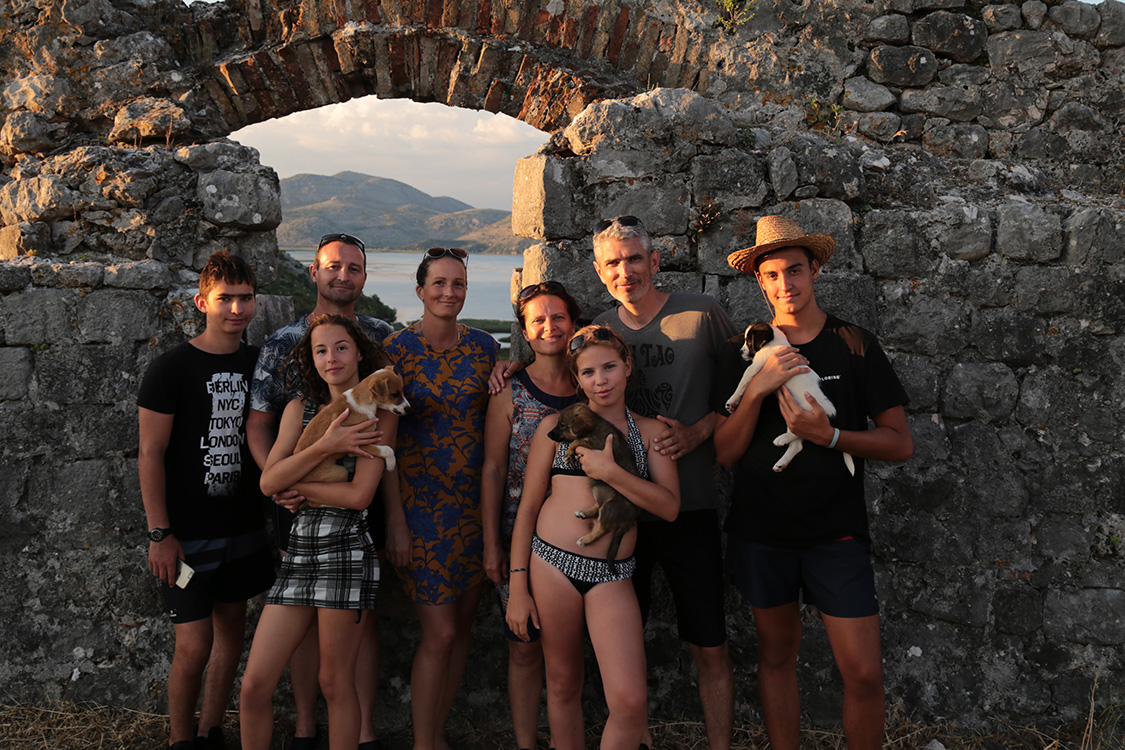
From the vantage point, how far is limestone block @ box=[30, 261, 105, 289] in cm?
321

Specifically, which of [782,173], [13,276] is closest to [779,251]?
[782,173]

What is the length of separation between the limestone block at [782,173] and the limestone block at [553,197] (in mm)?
896

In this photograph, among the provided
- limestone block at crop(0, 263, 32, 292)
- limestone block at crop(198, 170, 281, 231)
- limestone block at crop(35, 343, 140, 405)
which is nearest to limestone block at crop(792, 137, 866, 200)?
limestone block at crop(198, 170, 281, 231)

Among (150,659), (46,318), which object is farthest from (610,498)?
(46,318)

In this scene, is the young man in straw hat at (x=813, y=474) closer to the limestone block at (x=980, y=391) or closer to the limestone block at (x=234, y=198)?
the limestone block at (x=980, y=391)

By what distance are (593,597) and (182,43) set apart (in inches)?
180

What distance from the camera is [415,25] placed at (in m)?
4.77

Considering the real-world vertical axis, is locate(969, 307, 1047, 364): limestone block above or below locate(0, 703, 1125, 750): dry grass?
above

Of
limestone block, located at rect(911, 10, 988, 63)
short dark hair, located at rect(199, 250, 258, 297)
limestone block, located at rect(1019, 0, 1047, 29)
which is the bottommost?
short dark hair, located at rect(199, 250, 258, 297)

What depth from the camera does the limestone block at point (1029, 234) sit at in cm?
309

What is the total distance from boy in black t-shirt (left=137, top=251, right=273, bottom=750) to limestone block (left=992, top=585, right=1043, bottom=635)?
3352mm

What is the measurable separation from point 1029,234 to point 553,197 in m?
2.14

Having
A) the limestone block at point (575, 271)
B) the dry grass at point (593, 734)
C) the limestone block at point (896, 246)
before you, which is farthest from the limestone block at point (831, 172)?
the dry grass at point (593, 734)

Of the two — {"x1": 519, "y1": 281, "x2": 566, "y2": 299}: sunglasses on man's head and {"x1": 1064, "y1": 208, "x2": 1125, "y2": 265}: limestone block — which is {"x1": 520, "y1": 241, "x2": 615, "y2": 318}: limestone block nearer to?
{"x1": 519, "y1": 281, "x2": 566, "y2": 299}: sunglasses on man's head
